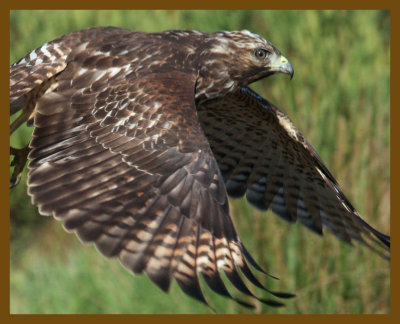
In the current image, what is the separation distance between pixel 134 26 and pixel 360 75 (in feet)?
10.0

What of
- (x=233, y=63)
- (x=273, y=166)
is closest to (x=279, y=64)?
(x=233, y=63)

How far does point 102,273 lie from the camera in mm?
9000

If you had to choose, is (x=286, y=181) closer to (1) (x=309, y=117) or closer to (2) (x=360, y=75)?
(1) (x=309, y=117)

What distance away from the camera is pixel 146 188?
5406mm

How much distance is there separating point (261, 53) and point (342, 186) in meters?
2.51

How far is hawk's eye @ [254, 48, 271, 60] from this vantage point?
657cm

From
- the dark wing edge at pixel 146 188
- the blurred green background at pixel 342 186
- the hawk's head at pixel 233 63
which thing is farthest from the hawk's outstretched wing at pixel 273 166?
the dark wing edge at pixel 146 188

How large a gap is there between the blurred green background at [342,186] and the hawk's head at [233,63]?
6.77 ft

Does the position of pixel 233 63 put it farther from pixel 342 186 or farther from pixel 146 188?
pixel 342 186

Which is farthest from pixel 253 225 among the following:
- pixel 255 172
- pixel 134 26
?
pixel 134 26

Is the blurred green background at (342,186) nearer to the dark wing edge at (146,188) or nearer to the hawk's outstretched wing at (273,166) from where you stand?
the hawk's outstretched wing at (273,166)

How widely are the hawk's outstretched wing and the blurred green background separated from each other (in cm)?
93

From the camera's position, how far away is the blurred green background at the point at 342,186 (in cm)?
840

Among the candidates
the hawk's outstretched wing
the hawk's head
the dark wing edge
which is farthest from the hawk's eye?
the dark wing edge
